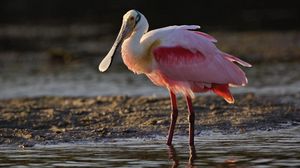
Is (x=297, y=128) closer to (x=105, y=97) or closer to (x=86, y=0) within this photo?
(x=105, y=97)

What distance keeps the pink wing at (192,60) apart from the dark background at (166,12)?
15425 mm

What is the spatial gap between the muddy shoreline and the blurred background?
1348 millimetres

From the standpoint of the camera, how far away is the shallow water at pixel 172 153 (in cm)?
893

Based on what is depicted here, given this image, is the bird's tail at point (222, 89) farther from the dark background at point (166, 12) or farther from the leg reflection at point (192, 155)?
the dark background at point (166, 12)

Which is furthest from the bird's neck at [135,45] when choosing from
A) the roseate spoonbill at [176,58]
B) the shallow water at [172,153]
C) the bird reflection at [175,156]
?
the bird reflection at [175,156]

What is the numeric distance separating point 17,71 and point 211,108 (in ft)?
24.5

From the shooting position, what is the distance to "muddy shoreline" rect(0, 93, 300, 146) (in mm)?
11148

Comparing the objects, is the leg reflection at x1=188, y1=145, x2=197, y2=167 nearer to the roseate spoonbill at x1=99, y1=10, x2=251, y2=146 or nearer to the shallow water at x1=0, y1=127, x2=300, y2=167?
the shallow water at x1=0, y1=127, x2=300, y2=167

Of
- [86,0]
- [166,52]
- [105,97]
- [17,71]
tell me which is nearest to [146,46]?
[166,52]

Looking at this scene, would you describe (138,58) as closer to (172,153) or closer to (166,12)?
(172,153)

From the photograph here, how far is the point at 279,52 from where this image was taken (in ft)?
67.6

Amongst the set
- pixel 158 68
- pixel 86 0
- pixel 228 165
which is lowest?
pixel 228 165

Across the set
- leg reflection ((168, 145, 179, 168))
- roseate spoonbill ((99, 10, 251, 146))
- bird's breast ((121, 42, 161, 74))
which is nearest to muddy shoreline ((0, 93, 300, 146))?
roseate spoonbill ((99, 10, 251, 146))

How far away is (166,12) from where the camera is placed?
1239 inches
